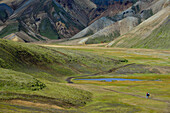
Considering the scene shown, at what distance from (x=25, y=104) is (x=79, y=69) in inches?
3220

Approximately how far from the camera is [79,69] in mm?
123750

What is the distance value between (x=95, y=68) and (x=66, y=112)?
9025 cm

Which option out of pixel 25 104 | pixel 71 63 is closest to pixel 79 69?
pixel 71 63

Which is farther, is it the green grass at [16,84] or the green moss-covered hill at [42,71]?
the green grass at [16,84]

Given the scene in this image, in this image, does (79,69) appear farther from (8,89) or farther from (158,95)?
(8,89)

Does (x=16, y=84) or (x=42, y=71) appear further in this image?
(x=42, y=71)

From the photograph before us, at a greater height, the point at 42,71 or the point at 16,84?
the point at 42,71

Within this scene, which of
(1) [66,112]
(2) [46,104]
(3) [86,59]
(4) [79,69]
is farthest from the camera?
(3) [86,59]

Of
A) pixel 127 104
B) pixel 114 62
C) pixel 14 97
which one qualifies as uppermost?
pixel 114 62

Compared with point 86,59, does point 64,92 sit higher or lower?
lower

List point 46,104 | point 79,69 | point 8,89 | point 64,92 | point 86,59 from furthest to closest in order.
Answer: point 86,59 → point 79,69 → point 64,92 → point 8,89 → point 46,104

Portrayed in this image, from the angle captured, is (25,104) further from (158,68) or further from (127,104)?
(158,68)

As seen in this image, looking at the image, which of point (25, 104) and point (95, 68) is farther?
point (95, 68)

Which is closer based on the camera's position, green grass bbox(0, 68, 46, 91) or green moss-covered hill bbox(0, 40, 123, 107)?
green moss-covered hill bbox(0, 40, 123, 107)
